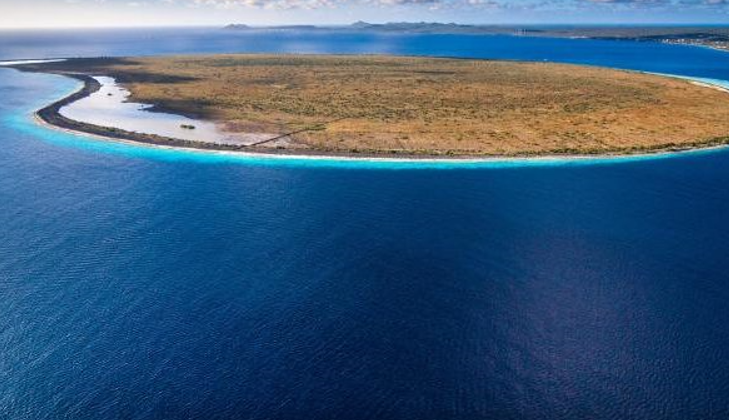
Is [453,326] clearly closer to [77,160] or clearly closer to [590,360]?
[590,360]

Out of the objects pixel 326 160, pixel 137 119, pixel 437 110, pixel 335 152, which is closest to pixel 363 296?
pixel 326 160

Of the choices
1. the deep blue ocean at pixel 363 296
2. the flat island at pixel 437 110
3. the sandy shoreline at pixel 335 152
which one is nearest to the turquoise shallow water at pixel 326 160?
the sandy shoreline at pixel 335 152

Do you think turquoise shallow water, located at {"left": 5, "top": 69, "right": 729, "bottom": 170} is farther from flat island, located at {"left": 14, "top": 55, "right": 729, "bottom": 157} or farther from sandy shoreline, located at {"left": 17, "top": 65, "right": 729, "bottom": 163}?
flat island, located at {"left": 14, "top": 55, "right": 729, "bottom": 157}

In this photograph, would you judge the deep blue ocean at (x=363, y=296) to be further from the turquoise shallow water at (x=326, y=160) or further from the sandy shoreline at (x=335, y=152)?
the sandy shoreline at (x=335, y=152)

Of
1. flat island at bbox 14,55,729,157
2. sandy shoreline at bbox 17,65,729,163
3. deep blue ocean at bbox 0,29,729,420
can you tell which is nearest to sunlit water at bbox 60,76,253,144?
flat island at bbox 14,55,729,157

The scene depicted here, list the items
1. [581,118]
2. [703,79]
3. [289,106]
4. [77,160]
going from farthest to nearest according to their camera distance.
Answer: [703,79] < [289,106] < [581,118] < [77,160]

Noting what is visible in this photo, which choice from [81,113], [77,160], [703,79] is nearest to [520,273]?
[77,160]

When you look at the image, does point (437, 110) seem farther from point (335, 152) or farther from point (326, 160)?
point (326, 160)
